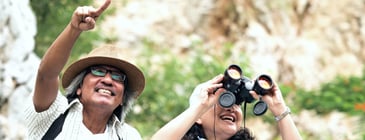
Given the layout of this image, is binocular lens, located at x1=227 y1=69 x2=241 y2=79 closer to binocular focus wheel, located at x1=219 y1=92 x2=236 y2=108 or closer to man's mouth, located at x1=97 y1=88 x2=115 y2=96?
binocular focus wheel, located at x1=219 y1=92 x2=236 y2=108

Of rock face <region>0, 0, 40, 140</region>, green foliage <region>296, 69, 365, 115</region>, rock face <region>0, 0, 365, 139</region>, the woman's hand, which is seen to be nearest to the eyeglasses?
the woman's hand

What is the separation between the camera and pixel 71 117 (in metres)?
2.84

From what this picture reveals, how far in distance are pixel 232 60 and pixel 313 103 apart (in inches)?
68.3

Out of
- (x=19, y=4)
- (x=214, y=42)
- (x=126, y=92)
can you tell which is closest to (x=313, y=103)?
(x=214, y=42)

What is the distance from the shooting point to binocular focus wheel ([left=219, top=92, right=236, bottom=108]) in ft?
9.66

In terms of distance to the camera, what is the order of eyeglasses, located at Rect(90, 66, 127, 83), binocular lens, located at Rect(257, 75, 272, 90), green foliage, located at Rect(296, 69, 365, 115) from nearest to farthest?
eyeglasses, located at Rect(90, 66, 127, 83) → binocular lens, located at Rect(257, 75, 272, 90) → green foliage, located at Rect(296, 69, 365, 115)

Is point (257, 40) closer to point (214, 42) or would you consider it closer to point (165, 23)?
point (214, 42)

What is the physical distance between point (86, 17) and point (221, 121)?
2.76 feet

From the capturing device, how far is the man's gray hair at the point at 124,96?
118 inches

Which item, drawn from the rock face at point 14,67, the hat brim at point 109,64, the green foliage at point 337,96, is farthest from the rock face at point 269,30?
the hat brim at point 109,64

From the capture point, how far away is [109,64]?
9.73ft

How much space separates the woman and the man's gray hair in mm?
241

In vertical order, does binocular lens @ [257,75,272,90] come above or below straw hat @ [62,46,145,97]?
above

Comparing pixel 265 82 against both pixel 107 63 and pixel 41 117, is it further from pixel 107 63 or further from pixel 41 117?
pixel 41 117
